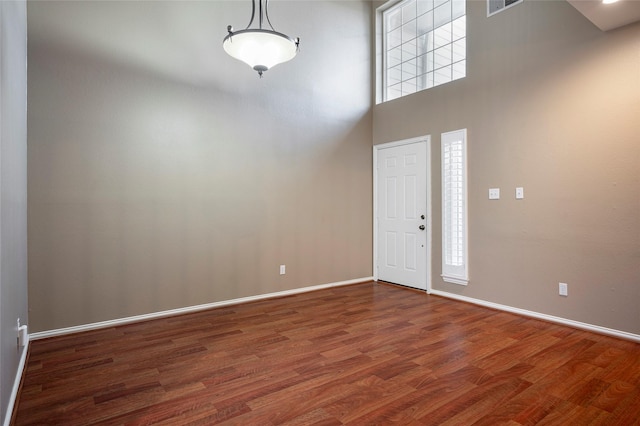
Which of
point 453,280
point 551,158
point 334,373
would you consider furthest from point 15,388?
point 551,158

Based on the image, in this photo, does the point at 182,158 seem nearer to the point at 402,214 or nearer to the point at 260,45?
the point at 260,45

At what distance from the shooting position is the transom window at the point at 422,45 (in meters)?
4.62

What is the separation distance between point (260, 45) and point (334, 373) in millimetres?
2450

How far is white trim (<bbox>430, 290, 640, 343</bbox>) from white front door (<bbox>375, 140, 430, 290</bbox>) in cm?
50

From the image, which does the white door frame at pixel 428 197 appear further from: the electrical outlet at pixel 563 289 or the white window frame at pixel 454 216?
the electrical outlet at pixel 563 289

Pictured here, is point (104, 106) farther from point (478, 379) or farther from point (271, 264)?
point (478, 379)

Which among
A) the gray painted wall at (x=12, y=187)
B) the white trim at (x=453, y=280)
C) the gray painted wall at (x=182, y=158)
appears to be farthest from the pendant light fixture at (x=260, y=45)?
the white trim at (x=453, y=280)

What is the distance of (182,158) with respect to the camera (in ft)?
12.9

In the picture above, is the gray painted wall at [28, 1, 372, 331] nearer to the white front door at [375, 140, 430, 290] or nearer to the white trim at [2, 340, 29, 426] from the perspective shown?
the white front door at [375, 140, 430, 290]

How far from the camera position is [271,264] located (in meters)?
4.61

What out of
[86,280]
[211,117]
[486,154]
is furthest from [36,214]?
[486,154]

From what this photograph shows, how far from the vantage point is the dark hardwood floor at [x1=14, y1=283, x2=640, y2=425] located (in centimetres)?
203

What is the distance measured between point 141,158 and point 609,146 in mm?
4496

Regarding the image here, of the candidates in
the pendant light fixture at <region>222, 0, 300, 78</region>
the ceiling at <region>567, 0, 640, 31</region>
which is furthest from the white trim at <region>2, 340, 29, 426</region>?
the ceiling at <region>567, 0, 640, 31</region>
